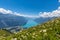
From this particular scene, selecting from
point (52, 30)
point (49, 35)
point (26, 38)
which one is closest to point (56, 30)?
point (52, 30)

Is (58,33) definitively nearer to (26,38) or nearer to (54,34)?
(54,34)

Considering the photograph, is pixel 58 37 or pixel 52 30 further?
pixel 52 30

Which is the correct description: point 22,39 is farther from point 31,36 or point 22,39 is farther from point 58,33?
point 58,33

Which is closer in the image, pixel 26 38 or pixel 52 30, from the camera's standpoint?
pixel 26 38

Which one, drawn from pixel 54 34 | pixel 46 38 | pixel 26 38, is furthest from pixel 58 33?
pixel 26 38

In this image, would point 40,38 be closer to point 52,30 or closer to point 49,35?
point 49,35

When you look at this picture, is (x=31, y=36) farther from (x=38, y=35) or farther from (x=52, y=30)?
(x=52, y=30)

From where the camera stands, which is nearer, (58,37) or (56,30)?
(58,37)
